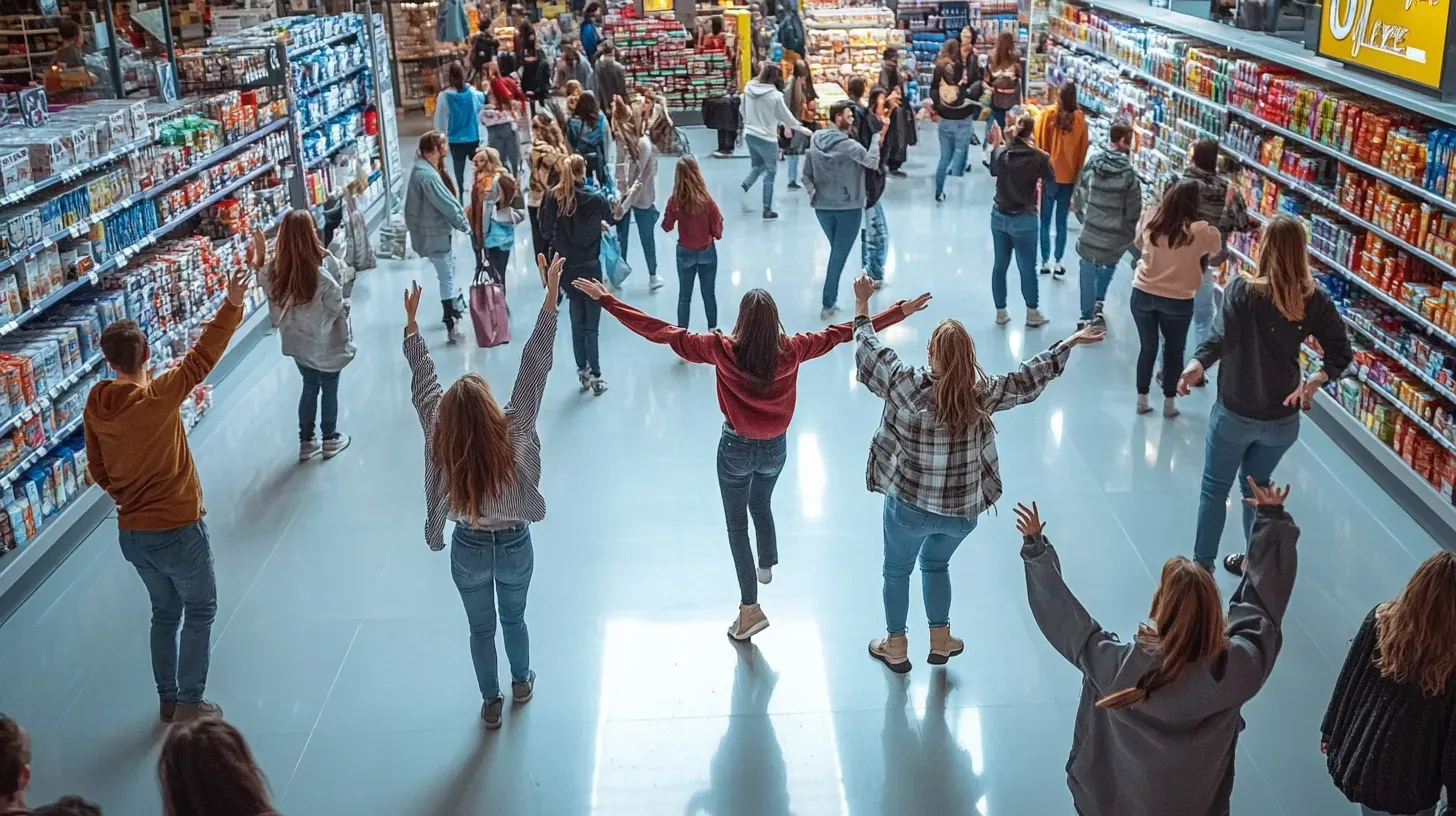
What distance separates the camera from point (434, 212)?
9.20 meters

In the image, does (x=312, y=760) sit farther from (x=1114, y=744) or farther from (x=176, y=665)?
(x=1114, y=744)

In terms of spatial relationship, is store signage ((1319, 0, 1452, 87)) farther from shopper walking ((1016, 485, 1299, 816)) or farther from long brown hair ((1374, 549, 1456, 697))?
long brown hair ((1374, 549, 1456, 697))

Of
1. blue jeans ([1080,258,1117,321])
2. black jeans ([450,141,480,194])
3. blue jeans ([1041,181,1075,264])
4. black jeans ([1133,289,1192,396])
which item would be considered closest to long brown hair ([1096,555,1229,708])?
black jeans ([1133,289,1192,396])

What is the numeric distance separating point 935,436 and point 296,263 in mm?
3847

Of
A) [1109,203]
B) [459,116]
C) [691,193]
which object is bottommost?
[1109,203]

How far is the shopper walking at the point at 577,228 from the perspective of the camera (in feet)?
25.9

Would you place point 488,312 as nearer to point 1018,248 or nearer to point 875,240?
point 875,240

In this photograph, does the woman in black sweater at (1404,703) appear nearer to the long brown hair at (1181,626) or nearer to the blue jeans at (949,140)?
the long brown hair at (1181,626)

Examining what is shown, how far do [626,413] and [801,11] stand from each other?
12.1m

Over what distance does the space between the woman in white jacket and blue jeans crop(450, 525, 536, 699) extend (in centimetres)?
831

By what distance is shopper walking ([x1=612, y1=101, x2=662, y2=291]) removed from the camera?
9.84m

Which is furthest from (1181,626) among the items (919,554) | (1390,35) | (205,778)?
(1390,35)

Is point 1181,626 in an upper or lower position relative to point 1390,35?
lower

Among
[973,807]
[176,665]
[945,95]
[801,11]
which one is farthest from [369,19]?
[973,807]
